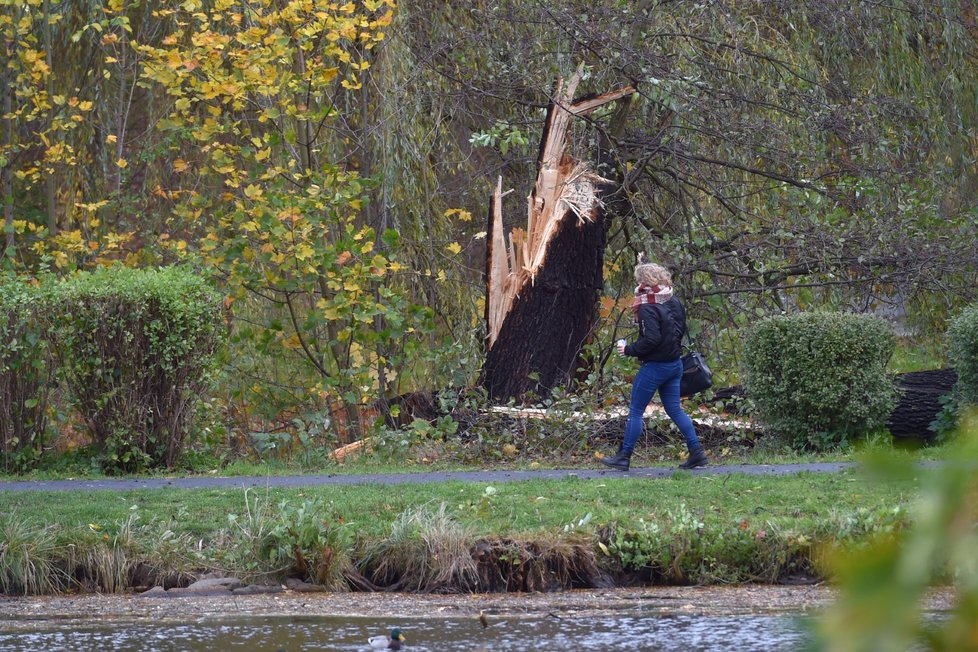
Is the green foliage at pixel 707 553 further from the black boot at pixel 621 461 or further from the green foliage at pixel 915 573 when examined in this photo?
the green foliage at pixel 915 573

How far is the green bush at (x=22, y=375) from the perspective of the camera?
1123 cm

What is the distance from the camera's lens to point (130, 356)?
36.5 feet

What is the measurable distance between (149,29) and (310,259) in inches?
185

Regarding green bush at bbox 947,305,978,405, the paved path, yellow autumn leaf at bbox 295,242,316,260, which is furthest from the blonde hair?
yellow autumn leaf at bbox 295,242,316,260

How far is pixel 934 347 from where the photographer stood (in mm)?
15125

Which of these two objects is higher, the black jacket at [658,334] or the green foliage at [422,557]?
the black jacket at [658,334]

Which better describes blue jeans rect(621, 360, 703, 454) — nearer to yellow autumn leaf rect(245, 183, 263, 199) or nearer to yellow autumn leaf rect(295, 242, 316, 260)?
yellow autumn leaf rect(295, 242, 316, 260)

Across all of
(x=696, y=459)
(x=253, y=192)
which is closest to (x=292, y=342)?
(x=253, y=192)

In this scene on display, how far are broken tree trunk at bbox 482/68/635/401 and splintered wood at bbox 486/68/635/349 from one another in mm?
11

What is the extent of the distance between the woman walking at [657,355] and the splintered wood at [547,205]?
9.69ft

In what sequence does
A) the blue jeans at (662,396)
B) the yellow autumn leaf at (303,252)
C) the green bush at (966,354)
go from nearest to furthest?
the blue jeans at (662,396)
the green bush at (966,354)
the yellow autumn leaf at (303,252)

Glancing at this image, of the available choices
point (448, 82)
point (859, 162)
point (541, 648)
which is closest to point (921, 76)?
point (859, 162)

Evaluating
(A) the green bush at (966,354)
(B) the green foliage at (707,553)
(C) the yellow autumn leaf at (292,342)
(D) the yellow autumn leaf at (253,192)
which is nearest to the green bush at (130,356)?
(D) the yellow autumn leaf at (253,192)

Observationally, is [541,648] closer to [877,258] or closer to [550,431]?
[550,431]
